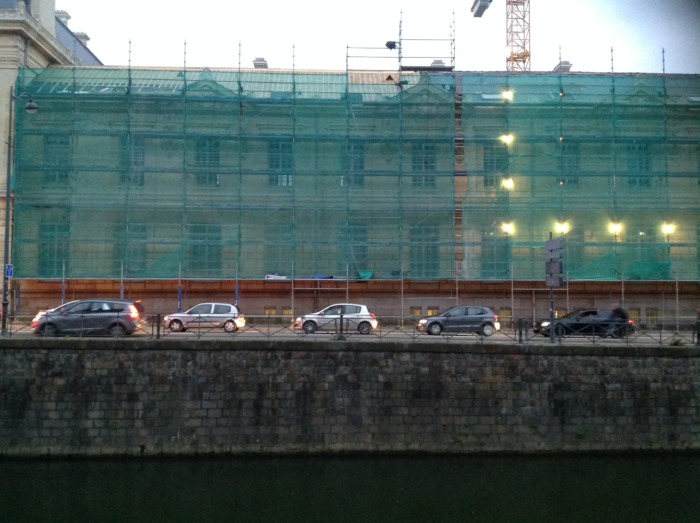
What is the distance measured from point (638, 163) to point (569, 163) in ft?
10.4

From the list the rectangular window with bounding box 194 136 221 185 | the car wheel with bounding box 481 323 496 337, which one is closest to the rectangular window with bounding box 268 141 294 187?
the rectangular window with bounding box 194 136 221 185

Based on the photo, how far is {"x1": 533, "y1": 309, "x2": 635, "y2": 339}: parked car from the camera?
1010 inches

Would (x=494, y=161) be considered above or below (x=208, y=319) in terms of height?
above

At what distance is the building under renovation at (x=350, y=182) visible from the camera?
35.0 metres

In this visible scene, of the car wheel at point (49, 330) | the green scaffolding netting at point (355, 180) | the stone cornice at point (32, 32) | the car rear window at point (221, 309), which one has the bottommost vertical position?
the car wheel at point (49, 330)

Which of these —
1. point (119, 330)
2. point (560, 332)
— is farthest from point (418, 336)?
point (119, 330)

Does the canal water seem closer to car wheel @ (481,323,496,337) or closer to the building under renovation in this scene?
car wheel @ (481,323,496,337)

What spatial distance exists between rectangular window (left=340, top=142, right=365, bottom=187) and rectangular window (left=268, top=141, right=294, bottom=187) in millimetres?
2474

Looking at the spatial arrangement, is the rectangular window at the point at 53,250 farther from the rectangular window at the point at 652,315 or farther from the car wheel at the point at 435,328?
the rectangular window at the point at 652,315

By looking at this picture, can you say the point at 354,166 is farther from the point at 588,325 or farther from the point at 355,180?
the point at 588,325

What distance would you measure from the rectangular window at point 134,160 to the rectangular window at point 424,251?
12796mm

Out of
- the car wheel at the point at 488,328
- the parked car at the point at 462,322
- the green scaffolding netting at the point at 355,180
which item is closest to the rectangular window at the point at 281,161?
the green scaffolding netting at the point at 355,180

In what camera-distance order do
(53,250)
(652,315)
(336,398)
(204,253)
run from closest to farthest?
1. (336,398)
2. (53,250)
3. (204,253)
4. (652,315)

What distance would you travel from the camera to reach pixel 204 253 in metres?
35.3
